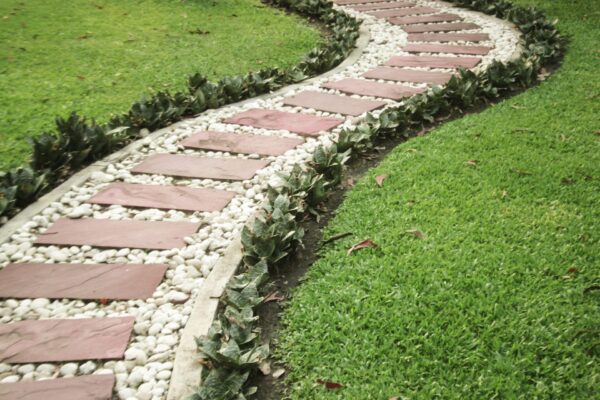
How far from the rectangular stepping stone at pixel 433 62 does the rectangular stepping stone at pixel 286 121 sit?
1.89m

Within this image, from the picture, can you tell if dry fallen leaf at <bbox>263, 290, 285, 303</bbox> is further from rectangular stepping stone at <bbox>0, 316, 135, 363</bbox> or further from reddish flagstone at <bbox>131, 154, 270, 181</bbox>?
reddish flagstone at <bbox>131, 154, 270, 181</bbox>

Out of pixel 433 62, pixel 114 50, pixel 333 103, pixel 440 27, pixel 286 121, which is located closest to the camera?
pixel 286 121

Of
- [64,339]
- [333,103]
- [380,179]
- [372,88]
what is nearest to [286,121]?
[333,103]

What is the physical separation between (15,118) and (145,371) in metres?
3.24

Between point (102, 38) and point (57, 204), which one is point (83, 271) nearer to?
point (57, 204)

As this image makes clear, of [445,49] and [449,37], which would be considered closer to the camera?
[445,49]

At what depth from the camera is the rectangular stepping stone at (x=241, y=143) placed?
152 inches

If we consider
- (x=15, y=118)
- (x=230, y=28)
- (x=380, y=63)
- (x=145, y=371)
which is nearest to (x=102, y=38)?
(x=230, y=28)

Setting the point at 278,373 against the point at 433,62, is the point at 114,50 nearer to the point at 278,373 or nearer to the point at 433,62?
the point at 433,62

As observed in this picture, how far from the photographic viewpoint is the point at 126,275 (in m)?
2.57

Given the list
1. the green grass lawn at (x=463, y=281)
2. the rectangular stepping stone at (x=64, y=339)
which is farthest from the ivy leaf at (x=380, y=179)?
the rectangular stepping stone at (x=64, y=339)

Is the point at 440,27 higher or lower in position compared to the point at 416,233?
higher

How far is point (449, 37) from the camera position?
22.2ft

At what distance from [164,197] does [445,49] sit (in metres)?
4.55
